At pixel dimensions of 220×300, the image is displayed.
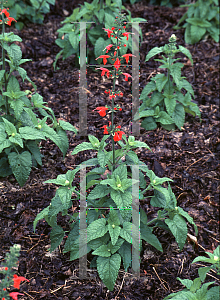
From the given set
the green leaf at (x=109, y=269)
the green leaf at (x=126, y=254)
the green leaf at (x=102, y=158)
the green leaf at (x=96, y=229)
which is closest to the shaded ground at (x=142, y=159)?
the green leaf at (x=126, y=254)

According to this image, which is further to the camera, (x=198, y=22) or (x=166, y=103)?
(x=198, y=22)

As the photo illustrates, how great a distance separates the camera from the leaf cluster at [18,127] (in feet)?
9.89

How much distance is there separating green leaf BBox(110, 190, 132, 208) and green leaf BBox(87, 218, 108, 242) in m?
0.23

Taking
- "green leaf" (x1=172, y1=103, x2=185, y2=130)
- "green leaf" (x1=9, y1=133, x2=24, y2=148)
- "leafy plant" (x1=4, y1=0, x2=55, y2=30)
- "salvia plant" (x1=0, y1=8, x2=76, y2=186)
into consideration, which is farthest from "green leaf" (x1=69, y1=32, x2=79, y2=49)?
"green leaf" (x1=9, y1=133, x2=24, y2=148)

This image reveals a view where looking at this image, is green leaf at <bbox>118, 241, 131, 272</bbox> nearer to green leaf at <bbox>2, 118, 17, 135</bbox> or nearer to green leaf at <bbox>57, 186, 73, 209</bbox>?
green leaf at <bbox>57, 186, 73, 209</bbox>

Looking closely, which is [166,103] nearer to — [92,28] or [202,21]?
[92,28]

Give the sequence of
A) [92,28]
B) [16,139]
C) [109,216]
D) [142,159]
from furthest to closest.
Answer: [92,28] → [142,159] → [16,139] → [109,216]

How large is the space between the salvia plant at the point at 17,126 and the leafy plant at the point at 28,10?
2270 mm

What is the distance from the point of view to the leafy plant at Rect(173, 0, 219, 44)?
5.24m

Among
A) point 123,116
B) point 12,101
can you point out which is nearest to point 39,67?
point 123,116

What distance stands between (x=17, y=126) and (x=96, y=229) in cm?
132

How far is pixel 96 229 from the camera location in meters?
2.50

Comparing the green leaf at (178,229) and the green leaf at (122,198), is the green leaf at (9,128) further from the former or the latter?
the green leaf at (178,229)

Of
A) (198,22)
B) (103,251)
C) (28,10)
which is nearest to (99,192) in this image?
(103,251)
